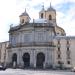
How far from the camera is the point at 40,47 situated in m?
85.1

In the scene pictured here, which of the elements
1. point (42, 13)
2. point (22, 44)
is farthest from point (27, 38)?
point (42, 13)

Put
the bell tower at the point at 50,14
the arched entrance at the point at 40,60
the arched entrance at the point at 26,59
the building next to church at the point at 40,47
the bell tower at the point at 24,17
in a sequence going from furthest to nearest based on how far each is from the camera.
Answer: the bell tower at the point at 24,17 < the bell tower at the point at 50,14 < the arched entrance at the point at 26,59 < the arched entrance at the point at 40,60 < the building next to church at the point at 40,47

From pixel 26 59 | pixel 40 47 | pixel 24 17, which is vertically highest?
pixel 24 17

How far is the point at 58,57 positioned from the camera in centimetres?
8444

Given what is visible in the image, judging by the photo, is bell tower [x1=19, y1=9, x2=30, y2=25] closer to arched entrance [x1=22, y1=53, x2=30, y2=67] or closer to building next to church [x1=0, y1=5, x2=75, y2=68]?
building next to church [x1=0, y1=5, x2=75, y2=68]

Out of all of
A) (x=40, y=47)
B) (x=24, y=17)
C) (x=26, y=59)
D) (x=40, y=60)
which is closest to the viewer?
(x=40, y=47)

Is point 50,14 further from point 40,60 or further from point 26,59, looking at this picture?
point 26,59

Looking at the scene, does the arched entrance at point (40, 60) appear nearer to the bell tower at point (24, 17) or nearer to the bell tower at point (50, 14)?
the bell tower at point (50, 14)

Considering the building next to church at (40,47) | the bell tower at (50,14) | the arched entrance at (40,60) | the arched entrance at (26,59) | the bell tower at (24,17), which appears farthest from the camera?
the bell tower at (24,17)

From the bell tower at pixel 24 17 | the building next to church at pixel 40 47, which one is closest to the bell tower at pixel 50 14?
the bell tower at pixel 24 17

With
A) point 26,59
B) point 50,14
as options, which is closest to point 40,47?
point 26,59

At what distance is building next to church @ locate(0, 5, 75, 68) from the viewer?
274ft

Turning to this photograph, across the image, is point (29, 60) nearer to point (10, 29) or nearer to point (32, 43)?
point (32, 43)

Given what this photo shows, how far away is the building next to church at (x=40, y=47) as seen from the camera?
274ft
